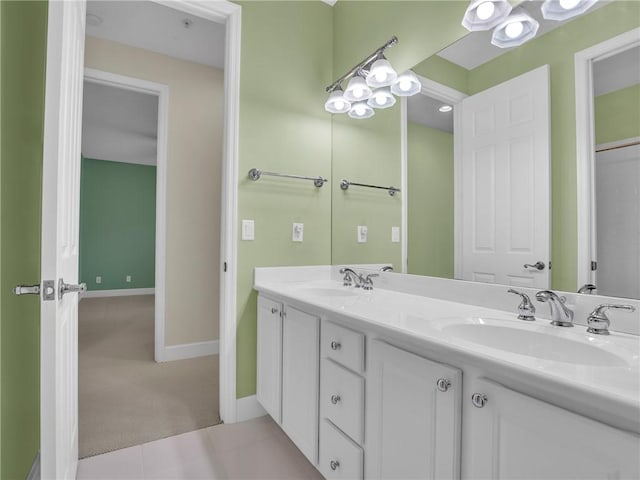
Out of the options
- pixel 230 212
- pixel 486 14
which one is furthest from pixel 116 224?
pixel 486 14

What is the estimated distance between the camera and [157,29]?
260 cm

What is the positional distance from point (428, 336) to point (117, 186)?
729 cm

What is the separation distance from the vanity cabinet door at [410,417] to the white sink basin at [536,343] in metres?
0.20

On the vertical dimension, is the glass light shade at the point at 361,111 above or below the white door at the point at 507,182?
above

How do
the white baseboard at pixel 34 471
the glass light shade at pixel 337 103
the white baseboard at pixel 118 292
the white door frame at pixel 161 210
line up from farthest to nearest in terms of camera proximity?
the white baseboard at pixel 118 292, the white door frame at pixel 161 210, the glass light shade at pixel 337 103, the white baseboard at pixel 34 471

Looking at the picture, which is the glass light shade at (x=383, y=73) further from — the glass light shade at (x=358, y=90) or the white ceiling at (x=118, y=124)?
the white ceiling at (x=118, y=124)

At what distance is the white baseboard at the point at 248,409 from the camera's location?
1.97 m

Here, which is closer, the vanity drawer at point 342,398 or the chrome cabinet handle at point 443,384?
the chrome cabinet handle at point 443,384

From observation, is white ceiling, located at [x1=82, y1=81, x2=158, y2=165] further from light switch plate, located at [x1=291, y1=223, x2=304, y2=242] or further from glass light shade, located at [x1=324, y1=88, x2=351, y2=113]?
light switch plate, located at [x1=291, y1=223, x2=304, y2=242]

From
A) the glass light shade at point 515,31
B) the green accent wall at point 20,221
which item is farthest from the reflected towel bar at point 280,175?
the glass light shade at point 515,31

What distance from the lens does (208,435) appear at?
1.84 m

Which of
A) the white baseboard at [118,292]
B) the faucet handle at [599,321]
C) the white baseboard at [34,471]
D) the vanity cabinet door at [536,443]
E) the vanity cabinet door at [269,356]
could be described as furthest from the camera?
the white baseboard at [118,292]

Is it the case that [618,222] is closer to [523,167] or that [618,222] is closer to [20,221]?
[523,167]

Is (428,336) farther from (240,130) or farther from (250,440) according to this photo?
(240,130)
